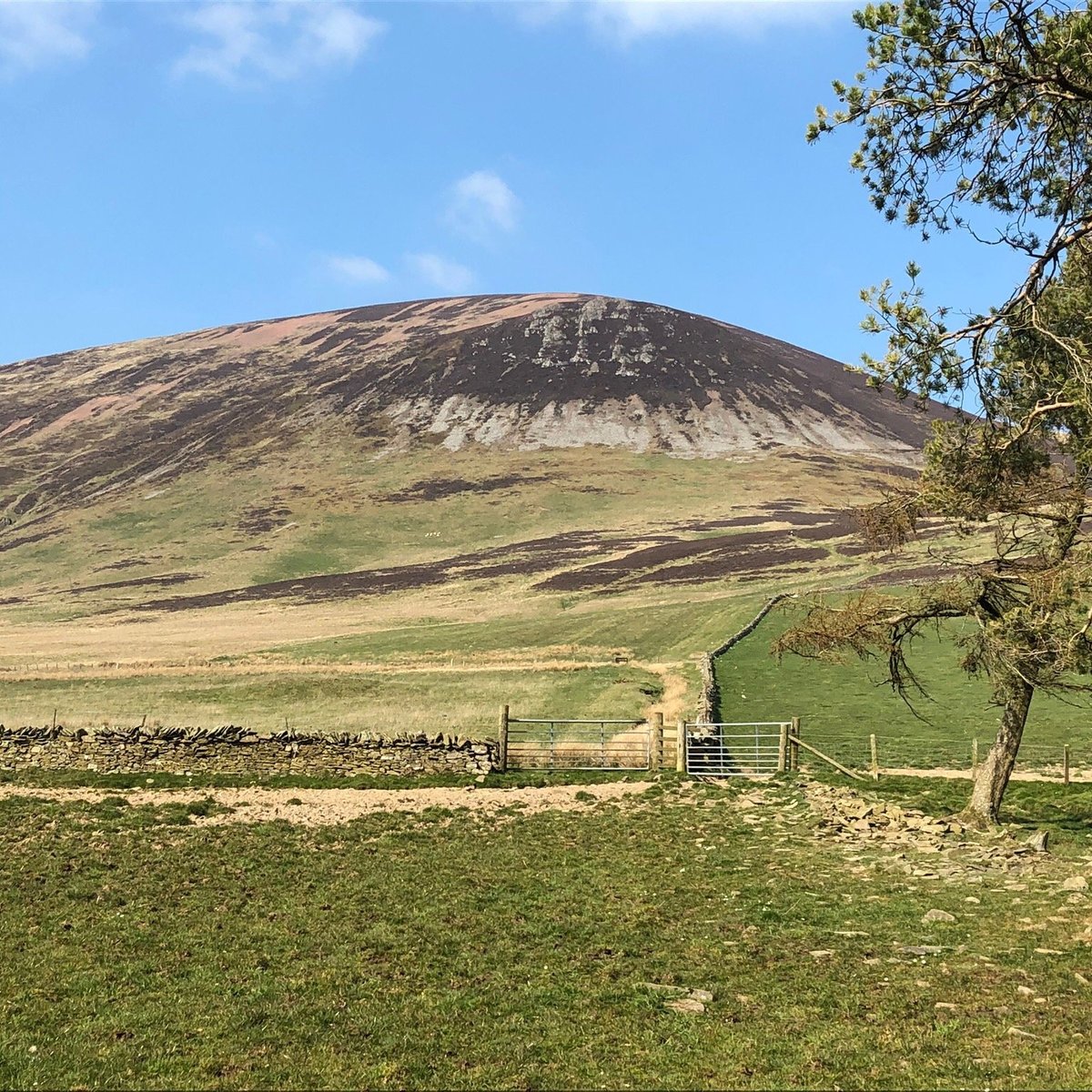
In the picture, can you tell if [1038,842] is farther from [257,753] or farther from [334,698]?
[334,698]

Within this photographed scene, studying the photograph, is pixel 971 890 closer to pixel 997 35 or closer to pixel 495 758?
pixel 997 35

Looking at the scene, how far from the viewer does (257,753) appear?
30.9 metres

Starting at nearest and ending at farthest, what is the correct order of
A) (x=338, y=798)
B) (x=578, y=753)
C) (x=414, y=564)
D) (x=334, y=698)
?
(x=338, y=798) → (x=578, y=753) → (x=334, y=698) → (x=414, y=564)

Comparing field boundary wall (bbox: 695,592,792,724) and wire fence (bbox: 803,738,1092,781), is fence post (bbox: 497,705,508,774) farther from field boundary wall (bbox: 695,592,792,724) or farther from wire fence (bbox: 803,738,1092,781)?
wire fence (bbox: 803,738,1092,781)

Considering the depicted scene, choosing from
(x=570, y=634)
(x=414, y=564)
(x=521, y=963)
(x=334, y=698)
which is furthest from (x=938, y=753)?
(x=414, y=564)

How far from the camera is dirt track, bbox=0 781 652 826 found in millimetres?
24312

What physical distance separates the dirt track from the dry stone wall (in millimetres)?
2037

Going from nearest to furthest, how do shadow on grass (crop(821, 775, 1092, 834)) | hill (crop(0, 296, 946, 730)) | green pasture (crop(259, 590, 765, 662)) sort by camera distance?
shadow on grass (crop(821, 775, 1092, 834))
hill (crop(0, 296, 946, 730))
green pasture (crop(259, 590, 765, 662))

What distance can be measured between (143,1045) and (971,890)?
44.4ft

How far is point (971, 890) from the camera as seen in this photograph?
16.5 meters

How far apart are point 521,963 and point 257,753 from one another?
64.9 ft

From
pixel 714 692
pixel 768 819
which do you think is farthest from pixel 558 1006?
pixel 714 692

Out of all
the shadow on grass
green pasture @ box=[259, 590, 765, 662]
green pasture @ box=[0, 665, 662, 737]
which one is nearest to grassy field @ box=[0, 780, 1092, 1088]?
the shadow on grass

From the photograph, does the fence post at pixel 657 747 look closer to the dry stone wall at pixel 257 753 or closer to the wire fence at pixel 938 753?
the dry stone wall at pixel 257 753
